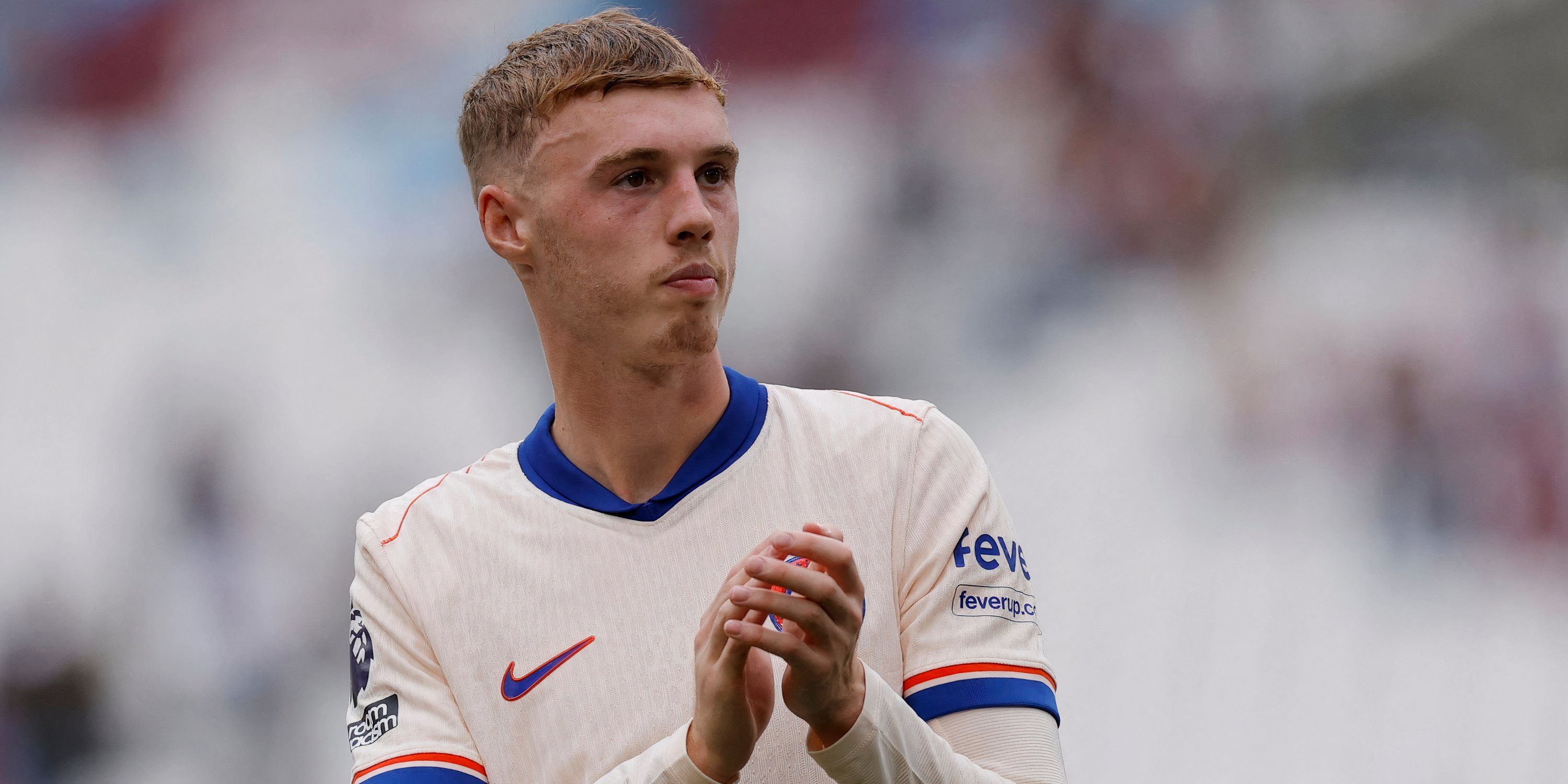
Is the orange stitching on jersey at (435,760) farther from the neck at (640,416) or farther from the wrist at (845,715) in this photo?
the wrist at (845,715)

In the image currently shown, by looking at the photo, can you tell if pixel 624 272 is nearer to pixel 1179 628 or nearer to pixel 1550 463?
pixel 1179 628

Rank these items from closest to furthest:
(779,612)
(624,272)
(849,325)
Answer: (779,612), (624,272), (849,325)

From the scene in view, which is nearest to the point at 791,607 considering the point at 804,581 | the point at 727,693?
the point at 804,581

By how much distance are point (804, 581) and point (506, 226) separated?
30.7 inches

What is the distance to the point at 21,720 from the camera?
9.80ft

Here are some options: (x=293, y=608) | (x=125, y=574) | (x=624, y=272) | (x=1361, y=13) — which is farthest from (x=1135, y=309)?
(x=125, y=574)

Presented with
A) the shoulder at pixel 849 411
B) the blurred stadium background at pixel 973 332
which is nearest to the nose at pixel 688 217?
the shoulder at pixel 849 411

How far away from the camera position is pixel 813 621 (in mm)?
1223

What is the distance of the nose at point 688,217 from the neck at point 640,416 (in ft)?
0.52

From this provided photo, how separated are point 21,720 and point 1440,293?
3.19 metres

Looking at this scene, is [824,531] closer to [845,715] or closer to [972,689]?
[845,715]

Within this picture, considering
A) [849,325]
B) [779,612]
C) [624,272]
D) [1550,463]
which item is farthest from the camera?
[849,325]

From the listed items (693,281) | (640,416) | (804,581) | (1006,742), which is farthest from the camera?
(640,416)

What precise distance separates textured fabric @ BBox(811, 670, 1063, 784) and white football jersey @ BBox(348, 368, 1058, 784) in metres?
0.03
